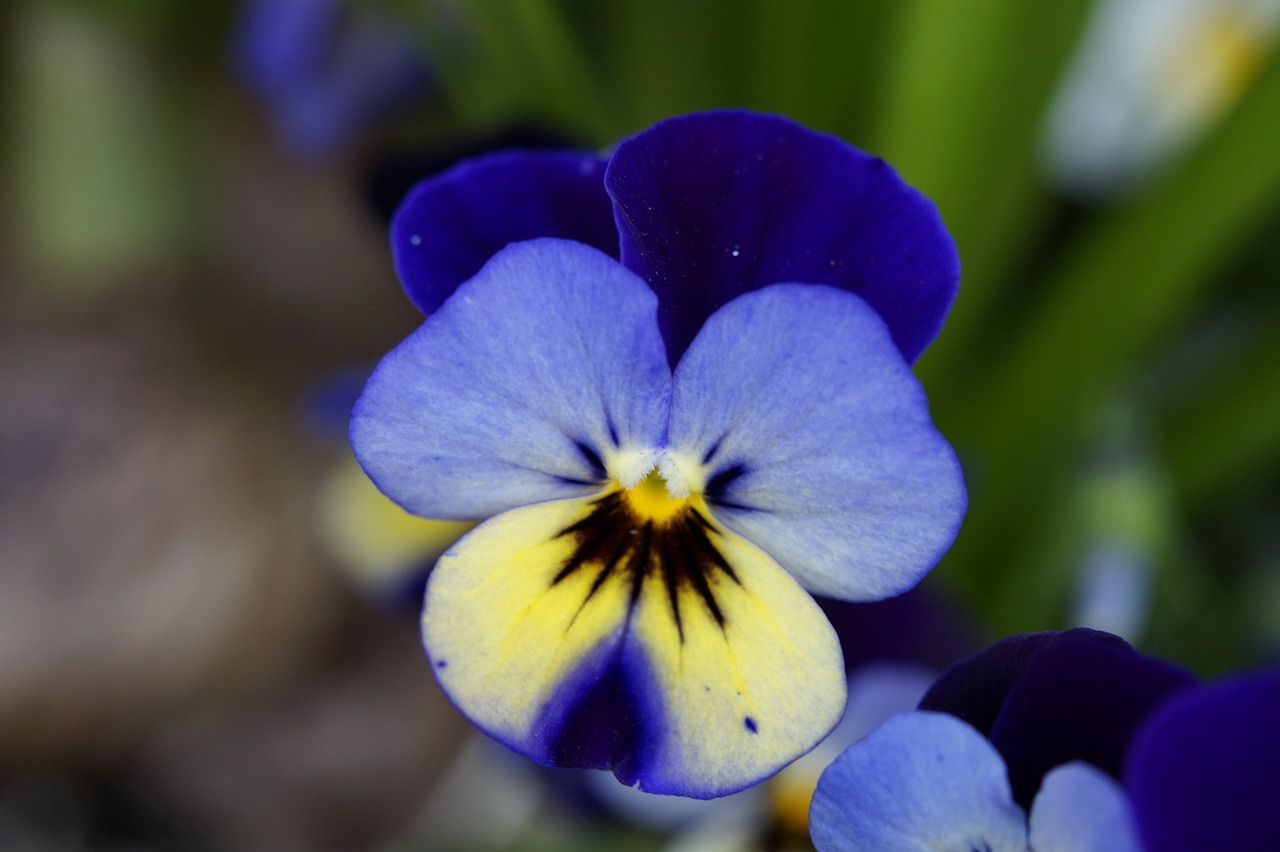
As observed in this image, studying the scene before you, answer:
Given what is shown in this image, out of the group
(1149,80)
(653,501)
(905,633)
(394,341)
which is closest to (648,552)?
(653,501)

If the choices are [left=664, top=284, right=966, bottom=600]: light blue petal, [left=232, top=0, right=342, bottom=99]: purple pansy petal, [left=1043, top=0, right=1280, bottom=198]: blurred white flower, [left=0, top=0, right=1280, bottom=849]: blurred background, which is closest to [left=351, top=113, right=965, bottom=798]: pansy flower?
[left=664, top=284, right=966, bottom=600]: light blue petal

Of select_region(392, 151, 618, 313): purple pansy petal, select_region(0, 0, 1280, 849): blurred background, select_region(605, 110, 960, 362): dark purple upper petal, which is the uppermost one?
select_region(605, 110, 960, 362): dark purple upper petal

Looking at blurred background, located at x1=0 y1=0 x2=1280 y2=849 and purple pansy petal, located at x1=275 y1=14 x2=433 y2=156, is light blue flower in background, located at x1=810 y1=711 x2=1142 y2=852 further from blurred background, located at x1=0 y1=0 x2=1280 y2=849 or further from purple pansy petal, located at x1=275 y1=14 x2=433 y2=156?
purple pansy petal, located at x1=275 y1=14 x2=433 y2=156

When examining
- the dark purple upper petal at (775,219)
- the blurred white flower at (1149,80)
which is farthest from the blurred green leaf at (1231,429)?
the dark purple upper petal at (775,219)

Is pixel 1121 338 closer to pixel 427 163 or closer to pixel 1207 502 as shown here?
pixel 1207 502

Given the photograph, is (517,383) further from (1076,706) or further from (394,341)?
(394,341)

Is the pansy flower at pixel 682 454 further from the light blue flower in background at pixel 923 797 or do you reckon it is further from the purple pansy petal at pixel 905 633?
the purple pansy petal at pixel 905 633

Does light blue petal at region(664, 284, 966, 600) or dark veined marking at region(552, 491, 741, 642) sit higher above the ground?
light blue petal at region(664, 284, 966, 600)
